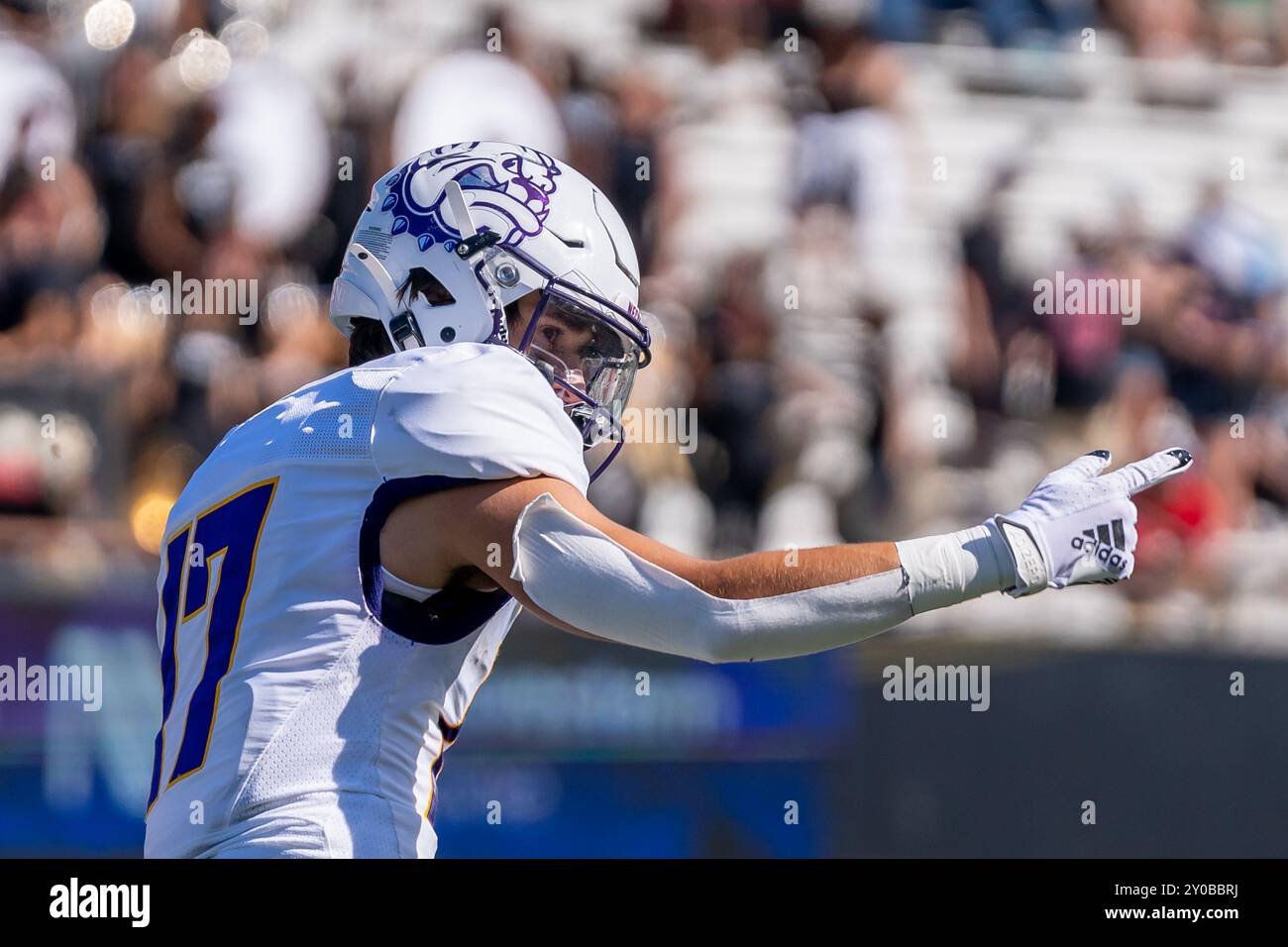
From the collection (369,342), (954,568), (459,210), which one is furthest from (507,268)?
(954,568)

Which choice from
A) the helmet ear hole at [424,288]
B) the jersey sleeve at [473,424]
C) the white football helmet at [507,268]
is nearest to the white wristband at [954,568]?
the jersey sleeve at [473,424]

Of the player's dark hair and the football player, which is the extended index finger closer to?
the football player

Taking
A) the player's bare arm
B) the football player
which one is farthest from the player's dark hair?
the player's bare arm

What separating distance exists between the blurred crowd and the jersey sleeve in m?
3.79

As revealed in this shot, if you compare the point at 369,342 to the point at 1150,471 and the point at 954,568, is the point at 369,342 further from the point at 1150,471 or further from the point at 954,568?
Answer: the point at 1150,471

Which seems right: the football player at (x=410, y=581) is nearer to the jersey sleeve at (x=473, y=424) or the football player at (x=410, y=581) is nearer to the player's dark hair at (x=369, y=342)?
the jersey sleeve at (x=473, y=424)

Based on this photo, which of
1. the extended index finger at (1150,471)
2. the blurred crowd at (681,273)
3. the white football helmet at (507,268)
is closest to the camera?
the extended index finger at (1150,471)

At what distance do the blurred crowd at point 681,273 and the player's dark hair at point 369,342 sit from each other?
3.28 metres

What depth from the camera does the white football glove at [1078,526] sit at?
7.39ft

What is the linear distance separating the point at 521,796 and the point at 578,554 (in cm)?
400

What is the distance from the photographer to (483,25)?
24.9 ft

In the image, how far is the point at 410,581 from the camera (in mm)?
2312
